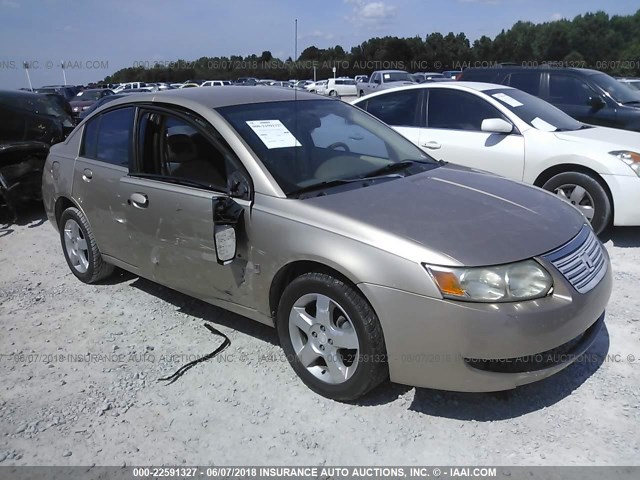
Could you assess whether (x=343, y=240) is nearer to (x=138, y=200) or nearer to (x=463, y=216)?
(x=463, y=216)

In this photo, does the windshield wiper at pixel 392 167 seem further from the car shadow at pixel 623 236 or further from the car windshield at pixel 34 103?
the car windshield at pixel 34 103

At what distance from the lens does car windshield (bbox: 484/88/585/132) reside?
5539 millimetres

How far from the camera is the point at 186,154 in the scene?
3414mm

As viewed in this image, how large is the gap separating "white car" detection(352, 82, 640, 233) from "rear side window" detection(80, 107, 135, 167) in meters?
3.42

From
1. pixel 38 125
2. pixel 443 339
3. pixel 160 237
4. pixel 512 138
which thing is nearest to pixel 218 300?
pixel 160 237

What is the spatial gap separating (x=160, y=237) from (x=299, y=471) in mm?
1822

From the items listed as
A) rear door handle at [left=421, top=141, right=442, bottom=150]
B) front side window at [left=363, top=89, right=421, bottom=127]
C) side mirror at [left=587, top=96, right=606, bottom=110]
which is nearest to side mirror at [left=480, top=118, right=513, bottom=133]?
rear door handle at [left=421, top=141, right=442, bottom=150]

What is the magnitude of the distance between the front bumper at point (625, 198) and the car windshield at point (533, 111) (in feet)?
→ 2.88

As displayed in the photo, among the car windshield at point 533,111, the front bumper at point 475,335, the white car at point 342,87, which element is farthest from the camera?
the white car at point 342,87

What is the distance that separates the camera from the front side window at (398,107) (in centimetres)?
623

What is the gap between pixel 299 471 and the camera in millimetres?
2350

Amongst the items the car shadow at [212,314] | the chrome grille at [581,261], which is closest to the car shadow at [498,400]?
the chrome grille at [581,261]

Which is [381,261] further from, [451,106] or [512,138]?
[451,106]

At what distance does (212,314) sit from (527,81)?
258 inches
